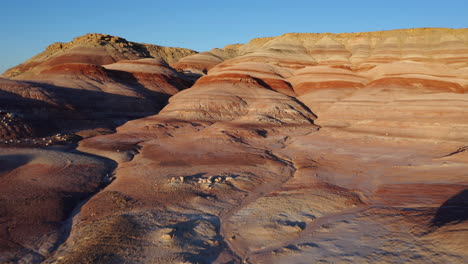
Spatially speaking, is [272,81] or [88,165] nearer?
[88,165]

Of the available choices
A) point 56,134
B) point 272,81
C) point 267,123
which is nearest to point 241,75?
point 272,81

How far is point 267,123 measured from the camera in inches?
677

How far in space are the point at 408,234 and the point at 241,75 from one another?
20.0 m

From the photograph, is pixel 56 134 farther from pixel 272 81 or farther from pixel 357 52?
pixel 357 52

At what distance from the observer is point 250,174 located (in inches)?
364

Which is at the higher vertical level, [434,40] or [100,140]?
[434,40]

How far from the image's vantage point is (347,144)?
42.4ft

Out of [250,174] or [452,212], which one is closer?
[452,212]

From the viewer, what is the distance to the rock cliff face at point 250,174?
5.21 m

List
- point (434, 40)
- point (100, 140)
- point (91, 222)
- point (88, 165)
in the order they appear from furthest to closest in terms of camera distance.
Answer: point (434, 40) < point (100, 140) < point (88, 165) < point (91, 222)

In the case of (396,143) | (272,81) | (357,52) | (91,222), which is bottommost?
(91,222)

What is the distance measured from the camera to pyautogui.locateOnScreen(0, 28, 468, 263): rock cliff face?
521 centimetres

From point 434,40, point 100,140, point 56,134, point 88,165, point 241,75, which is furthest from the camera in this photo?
point 434,40

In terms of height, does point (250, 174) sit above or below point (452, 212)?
below
